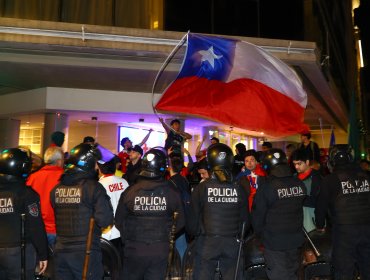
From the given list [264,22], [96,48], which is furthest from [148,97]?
[264,22]

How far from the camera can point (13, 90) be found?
11914 millimetres

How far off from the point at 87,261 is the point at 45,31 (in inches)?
227

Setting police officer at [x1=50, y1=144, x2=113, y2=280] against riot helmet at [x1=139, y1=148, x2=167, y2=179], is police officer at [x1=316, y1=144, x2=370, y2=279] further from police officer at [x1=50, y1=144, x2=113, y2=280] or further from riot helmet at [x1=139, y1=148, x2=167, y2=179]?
police officer at [x1=50, y1=144, x2=113, y2=280]

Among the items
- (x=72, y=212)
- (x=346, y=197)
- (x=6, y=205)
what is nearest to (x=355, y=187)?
(x=346, y=197)

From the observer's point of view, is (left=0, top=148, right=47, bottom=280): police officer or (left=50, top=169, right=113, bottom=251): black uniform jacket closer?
(left=0, top=148, right=47, bottom=280): police officer

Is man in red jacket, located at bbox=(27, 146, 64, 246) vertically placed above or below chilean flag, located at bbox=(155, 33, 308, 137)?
below

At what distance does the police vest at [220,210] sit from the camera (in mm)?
4996

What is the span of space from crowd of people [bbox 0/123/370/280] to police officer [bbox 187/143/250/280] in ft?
0.04

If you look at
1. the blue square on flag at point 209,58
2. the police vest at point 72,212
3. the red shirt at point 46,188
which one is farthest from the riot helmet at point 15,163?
the blue square on flag at point 209,58

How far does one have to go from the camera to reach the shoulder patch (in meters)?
4.49

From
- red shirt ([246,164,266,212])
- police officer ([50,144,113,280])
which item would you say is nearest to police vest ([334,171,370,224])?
red shirt ([246,164,266,212])

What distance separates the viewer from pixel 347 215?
5.64 m

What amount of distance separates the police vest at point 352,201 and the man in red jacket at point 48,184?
4.10 m

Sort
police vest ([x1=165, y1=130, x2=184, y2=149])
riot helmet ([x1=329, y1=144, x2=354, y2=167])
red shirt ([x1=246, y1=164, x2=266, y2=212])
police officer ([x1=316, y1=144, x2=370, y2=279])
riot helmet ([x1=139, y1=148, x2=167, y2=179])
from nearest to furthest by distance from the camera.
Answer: riot helmet ([x1=139, y1=148, x2=167, y2=179]) → police officer ([x1=316, y1=144, x2=370, y2=279]) → riot helmet ([x1=329, y1=144, x2=354, y2=167]) → red shirt ([x1=246, y1=164, x2=266, y2=212]) → police vest ([x1=165, y1=130, x2=184, y2=149])
